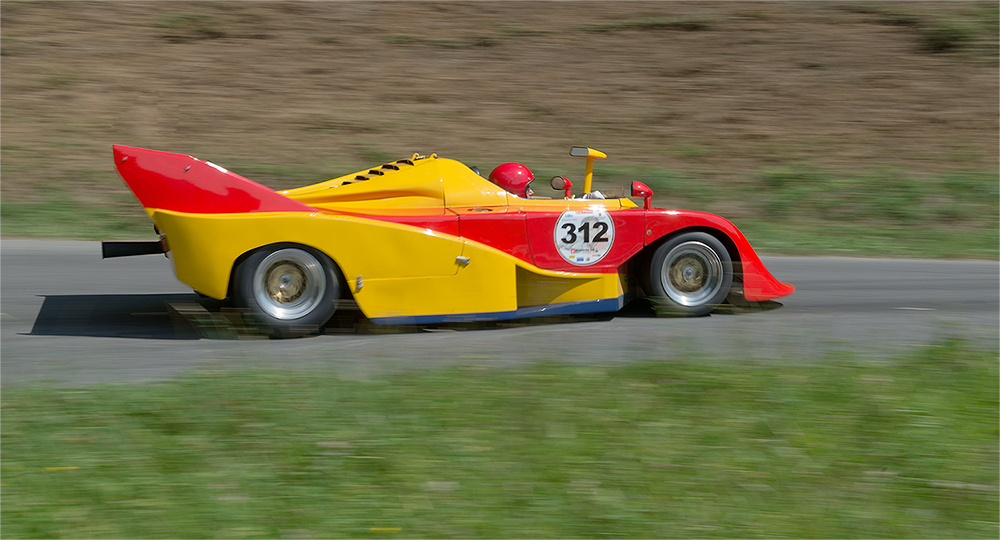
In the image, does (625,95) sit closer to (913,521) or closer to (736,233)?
(736,233)

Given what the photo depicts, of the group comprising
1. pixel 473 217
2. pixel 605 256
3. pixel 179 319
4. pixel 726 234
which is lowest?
pixel 179 319

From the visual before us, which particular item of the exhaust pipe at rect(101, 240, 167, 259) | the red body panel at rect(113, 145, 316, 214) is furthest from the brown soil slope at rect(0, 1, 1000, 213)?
the red body panel at rect(113, 145, 316, 214)

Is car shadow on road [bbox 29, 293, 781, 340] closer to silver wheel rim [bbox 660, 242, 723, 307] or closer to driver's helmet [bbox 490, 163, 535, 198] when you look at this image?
silver wheel rim [bbox 660, 242, 723, 307]

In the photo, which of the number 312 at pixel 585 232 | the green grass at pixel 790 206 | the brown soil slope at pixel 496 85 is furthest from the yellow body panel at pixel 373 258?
the brown soil slope at pixel 496 85

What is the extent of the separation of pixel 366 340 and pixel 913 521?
341cm

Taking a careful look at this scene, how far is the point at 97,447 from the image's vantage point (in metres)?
3.39

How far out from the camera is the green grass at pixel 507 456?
2.92 metres

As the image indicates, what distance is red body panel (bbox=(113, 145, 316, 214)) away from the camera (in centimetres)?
528

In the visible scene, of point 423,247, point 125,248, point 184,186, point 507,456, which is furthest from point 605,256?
point 125,248

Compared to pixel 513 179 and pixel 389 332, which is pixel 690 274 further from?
pixel 389 332

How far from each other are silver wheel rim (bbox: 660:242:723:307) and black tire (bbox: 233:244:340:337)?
2462 millimetres

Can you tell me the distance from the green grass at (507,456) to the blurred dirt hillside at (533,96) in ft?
21.3

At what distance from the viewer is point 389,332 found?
5656 millimetres

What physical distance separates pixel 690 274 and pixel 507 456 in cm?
327
